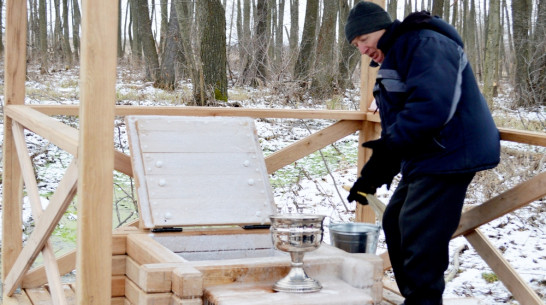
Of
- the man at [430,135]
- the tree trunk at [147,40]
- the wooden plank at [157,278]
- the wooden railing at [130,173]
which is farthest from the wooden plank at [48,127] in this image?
the tree trunk at [147,40]

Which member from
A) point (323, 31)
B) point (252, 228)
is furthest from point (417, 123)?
point (323, 31)

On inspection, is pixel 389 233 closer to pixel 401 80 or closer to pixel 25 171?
pixel 401 80

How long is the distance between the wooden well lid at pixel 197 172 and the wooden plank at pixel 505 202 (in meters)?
1.08

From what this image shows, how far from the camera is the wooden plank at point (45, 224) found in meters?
2.77

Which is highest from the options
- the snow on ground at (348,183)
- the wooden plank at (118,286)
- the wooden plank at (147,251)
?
the wooden plank at (147,251)

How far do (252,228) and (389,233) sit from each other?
2.67 feet

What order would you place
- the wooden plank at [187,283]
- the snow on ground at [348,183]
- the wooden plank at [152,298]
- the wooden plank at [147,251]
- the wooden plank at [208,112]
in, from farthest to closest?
the snow on ground at [348,183], the wooden plank at [208,112], the wooden plank at [147,251], the wooden plank at [152,298], the wooden plank at [187,283]

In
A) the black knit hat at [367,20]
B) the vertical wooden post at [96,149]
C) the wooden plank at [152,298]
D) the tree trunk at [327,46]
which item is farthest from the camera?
A: the tree trunk at [327,46]

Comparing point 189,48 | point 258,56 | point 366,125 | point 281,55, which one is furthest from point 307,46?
point 366,125

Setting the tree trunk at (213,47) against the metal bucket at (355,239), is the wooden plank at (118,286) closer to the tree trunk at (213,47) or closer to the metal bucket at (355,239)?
the metal bucket at (355,239)

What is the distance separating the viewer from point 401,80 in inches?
126

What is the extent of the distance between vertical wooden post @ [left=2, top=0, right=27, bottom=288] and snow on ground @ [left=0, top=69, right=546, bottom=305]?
1780 mm

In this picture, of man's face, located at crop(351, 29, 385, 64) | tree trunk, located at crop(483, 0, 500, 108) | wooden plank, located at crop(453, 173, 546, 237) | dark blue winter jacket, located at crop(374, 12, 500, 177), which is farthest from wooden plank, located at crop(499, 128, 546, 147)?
tree trunk, located at crop(483, 0, 500, 108)

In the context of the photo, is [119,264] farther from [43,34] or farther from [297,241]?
[43,34]
